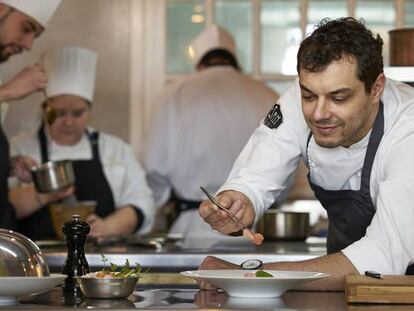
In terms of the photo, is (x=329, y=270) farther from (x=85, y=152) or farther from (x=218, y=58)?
(x=218, y=58)

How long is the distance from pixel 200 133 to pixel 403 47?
2125mm

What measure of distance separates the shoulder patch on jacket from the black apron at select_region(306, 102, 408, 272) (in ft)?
0.34

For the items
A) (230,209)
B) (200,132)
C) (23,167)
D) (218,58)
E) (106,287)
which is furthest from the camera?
(218,58)

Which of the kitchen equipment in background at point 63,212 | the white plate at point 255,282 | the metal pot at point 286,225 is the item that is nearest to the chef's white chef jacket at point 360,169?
the white plate at point 255,282

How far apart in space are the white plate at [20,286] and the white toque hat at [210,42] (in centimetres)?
323

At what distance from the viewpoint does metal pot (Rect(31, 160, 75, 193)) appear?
13.4ft

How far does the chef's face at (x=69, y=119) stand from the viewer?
4.60 metres

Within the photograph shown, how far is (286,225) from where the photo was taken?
401 centimetres

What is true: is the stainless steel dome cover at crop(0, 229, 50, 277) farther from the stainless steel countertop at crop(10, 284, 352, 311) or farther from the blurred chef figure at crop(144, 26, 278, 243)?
the blurred chef figure at crop(144, 26, 278, 243)

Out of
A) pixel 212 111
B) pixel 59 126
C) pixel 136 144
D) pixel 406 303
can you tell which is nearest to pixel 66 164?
pixel 59 126

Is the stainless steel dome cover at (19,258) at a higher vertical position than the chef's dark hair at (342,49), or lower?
lower

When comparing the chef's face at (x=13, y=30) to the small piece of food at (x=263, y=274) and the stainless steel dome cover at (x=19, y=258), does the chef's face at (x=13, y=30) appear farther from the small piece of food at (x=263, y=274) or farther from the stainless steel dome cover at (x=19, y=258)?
the small piece of food at (x=263, y=274)

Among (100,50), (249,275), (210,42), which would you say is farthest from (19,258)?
(100,50)

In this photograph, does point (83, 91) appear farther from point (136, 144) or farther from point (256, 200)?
point (256, 200)
